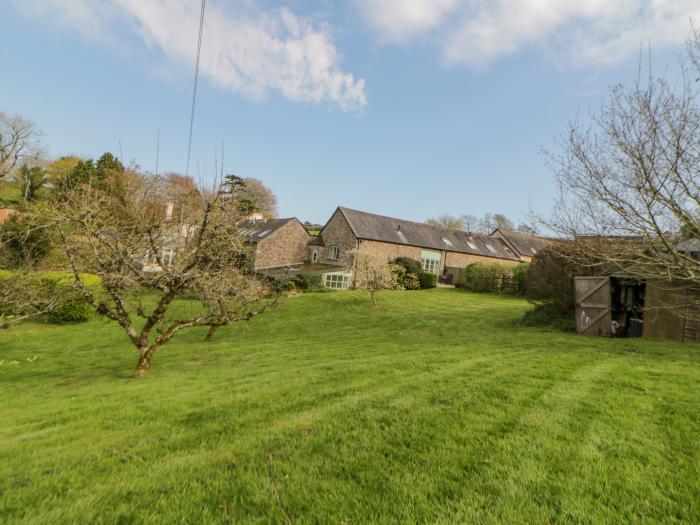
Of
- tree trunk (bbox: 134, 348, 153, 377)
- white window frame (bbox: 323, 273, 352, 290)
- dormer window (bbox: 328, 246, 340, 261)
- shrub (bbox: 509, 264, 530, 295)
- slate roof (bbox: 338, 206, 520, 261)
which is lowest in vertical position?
tree trunk (bbox: 134, 348, 153, 377)

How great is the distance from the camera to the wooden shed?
11141 mm

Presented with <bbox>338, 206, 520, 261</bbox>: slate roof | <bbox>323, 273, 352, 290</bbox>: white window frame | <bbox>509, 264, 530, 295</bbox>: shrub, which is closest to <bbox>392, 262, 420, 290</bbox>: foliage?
<bbox>338, 206, 520, 261</bbox>: slate roof

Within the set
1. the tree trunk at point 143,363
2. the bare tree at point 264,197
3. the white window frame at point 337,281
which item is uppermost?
the bare tree at point 264,197

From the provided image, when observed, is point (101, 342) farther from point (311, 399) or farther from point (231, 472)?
point (231, 472)

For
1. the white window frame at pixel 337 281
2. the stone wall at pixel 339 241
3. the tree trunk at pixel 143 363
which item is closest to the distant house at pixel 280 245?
the stone wall at pixel 339 241

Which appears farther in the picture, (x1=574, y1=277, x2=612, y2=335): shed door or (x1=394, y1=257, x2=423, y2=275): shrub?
(x1=394, y1=257, x2=423, y2=275): shrub

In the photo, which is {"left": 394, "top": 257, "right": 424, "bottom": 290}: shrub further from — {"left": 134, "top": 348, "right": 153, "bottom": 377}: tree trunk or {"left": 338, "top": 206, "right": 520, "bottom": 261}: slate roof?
{"left": 134, "top": 348, "right": 153, "bottom": 377}: tree trunk


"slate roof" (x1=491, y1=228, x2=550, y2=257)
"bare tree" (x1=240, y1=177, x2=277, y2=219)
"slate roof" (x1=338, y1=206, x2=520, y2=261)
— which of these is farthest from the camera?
"bare tree" (x1=240, y1=177, x2=277, y2=219)

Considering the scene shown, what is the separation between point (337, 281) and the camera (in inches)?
1118

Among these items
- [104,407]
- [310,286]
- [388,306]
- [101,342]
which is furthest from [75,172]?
[104,407]

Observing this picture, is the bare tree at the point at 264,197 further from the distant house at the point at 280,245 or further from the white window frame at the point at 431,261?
the white window frame at the point at 431,261

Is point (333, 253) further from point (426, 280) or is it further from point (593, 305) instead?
point (593, 305)

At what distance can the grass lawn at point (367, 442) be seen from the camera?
2660mm

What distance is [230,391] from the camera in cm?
580
